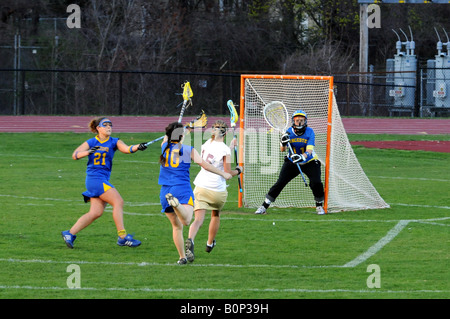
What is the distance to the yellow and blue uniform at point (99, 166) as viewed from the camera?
1108cm

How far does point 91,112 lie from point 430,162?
766 inches

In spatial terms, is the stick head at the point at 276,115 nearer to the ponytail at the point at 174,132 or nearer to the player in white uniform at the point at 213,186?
the player in white uniform at the point at 213,186

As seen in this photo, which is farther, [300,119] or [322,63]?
[322,63]

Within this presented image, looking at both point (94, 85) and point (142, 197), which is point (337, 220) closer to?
point (142, 197)

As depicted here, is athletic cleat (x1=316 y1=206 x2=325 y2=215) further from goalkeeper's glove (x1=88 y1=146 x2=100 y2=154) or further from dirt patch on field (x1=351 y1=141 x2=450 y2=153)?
dirt patch on field (x1=351 y1=141 x2=450 y2=153)

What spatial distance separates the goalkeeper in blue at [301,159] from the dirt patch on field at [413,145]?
1292 centimetres

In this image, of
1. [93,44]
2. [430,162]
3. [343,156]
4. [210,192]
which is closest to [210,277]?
[210,192]

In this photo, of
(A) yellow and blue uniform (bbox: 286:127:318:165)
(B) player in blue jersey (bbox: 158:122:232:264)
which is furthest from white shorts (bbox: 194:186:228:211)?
(A) yellow and blue uniform (bbox: 286:127:318:165)

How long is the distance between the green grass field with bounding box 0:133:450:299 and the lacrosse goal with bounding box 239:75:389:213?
549 mm

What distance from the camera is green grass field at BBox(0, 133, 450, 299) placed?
340 inches

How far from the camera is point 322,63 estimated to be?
148ft

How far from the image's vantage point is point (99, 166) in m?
11.1

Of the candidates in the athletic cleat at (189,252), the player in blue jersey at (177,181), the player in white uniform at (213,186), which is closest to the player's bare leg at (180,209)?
the player in blue jersey at (177,181)

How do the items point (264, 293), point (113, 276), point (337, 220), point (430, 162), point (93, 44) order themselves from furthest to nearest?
point (93, 44) → point (430, 162) → point (337, 220) → point (113, 276) → point (264, 293)
